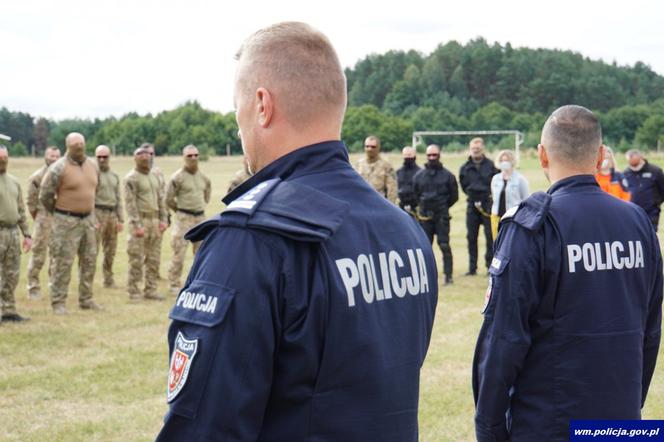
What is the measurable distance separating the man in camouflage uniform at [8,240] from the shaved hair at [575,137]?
7969 millimetres

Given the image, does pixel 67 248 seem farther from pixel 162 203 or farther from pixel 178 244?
pixel 162 203

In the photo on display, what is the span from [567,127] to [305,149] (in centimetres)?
172

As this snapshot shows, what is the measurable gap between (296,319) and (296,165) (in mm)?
393

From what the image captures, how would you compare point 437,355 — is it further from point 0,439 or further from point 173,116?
point 173,116

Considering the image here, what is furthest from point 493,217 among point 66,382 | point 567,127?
point 567,127

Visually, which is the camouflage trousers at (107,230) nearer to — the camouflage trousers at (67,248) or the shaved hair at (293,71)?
the camouflage trousers at (67,248)

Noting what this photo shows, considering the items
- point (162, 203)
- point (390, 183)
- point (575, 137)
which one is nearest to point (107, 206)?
point (162, 203)

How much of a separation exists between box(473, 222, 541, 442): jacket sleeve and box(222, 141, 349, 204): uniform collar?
132 centimetres

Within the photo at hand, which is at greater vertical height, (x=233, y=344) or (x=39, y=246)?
(x=233, y=344)

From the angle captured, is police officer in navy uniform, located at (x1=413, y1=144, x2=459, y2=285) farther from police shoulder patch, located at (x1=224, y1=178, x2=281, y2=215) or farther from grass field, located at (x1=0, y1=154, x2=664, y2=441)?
police shoulder patch, located at (x1=224, y1=178, x2=281, y2=215)

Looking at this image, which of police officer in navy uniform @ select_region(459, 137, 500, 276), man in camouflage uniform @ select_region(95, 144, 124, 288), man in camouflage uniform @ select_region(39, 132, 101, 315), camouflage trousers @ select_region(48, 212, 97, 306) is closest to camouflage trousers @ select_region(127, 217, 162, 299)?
man in camouflage uniform @ select_region(95, 144, 124, 288)

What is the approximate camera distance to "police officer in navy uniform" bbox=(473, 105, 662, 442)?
2.92 metres

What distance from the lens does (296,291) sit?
5.29 ft

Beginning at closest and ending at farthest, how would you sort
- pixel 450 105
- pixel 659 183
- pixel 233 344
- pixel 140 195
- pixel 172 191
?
pixel 233 344 < pixel 140 195 < pixel 172 191 < pixel 659 183 < pixel 450 105
